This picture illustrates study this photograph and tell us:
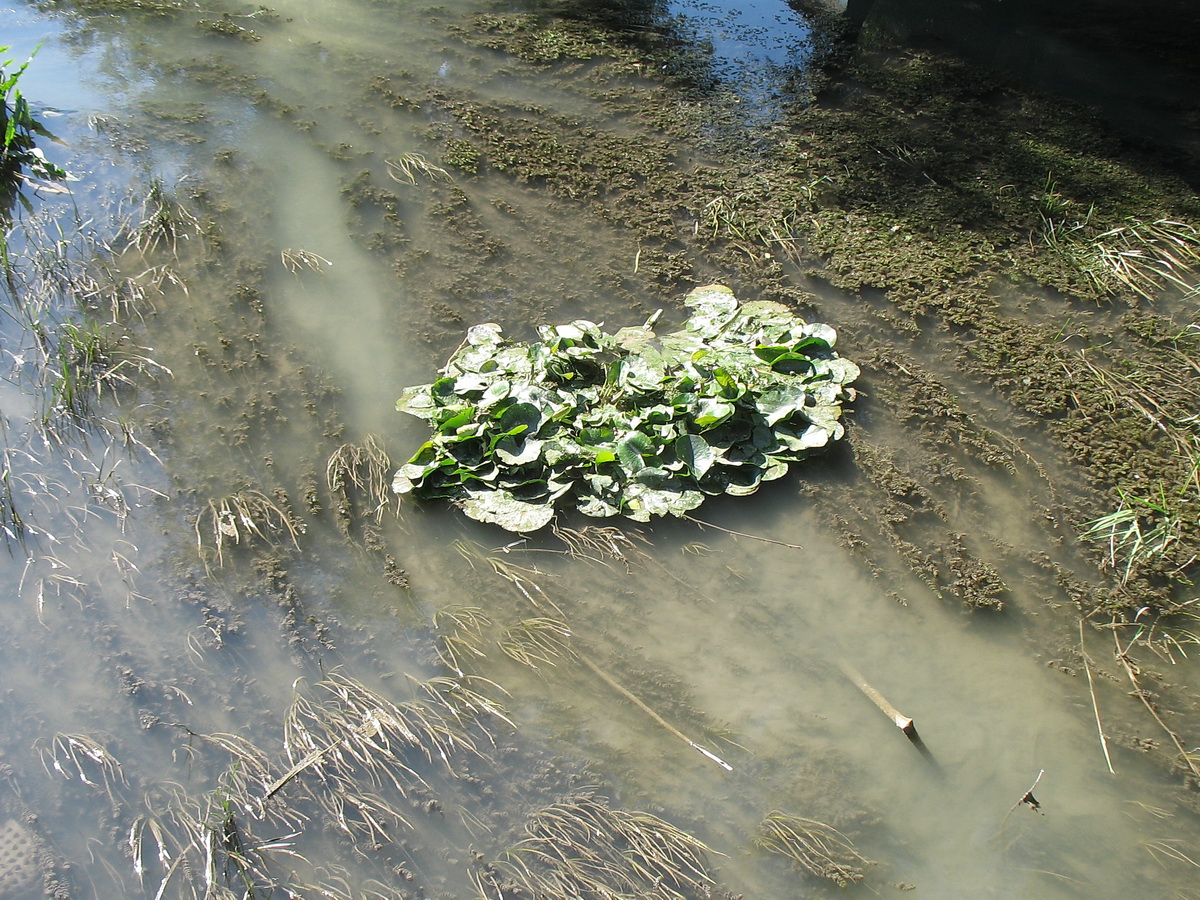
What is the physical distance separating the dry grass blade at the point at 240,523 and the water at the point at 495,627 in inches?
0.6

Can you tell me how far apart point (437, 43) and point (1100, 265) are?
4.39 m

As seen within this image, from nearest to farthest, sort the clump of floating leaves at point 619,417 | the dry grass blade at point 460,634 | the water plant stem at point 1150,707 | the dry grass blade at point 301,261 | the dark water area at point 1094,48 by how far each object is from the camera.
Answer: the water plant stem at point 1150,707 → the dry grass blade at point 460,634 → the clump of floating leaves at point 619,417 → the dry grass blade at point 301,261 → the dark water area at point 1094,48

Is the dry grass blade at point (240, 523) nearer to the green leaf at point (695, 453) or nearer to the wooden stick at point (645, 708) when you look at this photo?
the wooden stick at point (645, 708)

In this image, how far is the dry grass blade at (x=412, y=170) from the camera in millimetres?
4910

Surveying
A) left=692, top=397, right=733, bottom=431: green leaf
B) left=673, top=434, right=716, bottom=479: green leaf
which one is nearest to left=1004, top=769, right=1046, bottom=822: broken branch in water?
left=673, top=434, right=716, bottom=479: green leaf

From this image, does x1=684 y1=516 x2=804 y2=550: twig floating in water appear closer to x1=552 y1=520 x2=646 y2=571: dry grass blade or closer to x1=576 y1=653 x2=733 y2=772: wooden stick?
x1=552 y1=520 x2=646 y2=571: dry grass blade

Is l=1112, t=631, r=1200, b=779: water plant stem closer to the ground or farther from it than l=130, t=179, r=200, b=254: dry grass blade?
closer to the ground

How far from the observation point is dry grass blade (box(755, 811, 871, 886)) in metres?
2.47

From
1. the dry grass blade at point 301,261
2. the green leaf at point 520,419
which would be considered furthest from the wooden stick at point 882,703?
the dry grass blade at point 301,261


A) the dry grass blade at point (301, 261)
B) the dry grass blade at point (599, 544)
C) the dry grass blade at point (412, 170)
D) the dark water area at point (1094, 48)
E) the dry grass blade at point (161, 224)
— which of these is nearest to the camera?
the dry grass blade at point (599, 544)

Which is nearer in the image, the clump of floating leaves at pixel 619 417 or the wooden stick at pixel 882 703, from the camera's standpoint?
the wooden stick at pixel 882 703

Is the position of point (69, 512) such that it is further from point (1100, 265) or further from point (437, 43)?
point (1100, 265)

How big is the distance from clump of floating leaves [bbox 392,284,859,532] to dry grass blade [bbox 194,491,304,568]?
454 millimetres

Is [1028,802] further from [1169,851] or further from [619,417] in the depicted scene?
[619,417]
